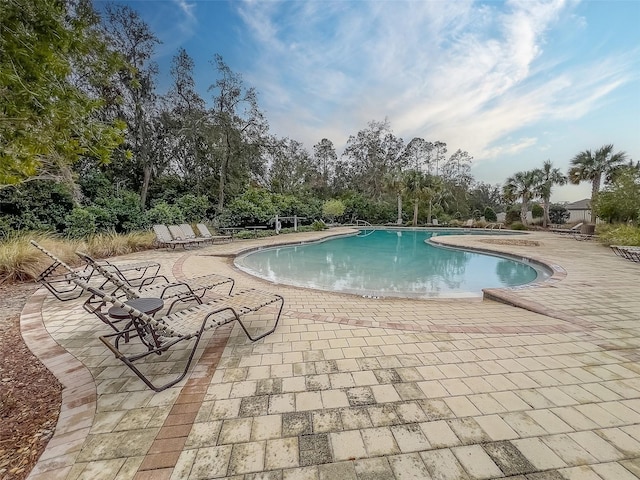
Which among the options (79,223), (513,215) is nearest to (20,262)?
(79,223)

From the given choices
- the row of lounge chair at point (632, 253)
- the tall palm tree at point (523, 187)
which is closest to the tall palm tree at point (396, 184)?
the tall palm tree at point (523, 187)

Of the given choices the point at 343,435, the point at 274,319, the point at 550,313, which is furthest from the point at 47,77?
the point at 550,313

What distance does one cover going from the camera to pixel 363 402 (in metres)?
1.97

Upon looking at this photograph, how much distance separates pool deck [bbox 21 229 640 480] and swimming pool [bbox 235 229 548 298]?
7.37 feet

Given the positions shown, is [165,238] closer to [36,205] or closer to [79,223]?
[79,223]

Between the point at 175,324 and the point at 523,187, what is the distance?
28.2 metres

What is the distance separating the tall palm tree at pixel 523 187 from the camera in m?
22.7

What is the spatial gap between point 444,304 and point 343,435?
345cm

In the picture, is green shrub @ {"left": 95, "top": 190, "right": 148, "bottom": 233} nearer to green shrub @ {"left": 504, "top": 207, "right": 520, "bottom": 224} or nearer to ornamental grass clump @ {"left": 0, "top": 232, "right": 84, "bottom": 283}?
ornamental grass clump @ {"left": 0, "top": 232, "right": 84, "bottom": 283}

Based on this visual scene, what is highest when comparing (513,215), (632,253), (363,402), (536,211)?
(536,211)

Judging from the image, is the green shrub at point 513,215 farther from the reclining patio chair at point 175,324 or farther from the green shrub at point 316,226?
the reclining patio chair at point 175,324

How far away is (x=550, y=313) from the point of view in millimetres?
3785

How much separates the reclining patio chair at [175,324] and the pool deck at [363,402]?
163 mm

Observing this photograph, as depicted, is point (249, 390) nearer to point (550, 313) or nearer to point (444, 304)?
point (444, 304)
